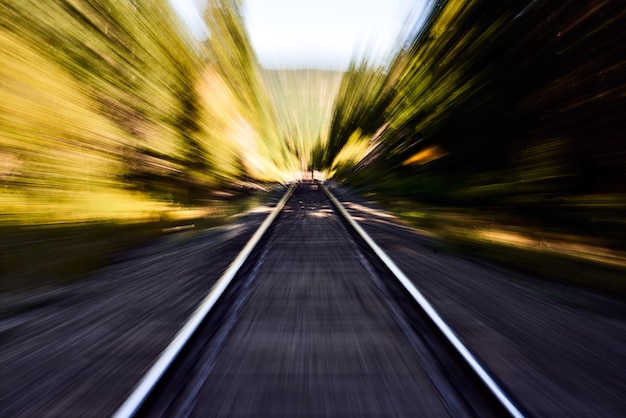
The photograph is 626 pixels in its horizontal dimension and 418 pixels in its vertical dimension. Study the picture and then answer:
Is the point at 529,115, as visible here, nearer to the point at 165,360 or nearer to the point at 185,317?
the point at 185,317

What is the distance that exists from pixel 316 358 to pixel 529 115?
545 centimetres

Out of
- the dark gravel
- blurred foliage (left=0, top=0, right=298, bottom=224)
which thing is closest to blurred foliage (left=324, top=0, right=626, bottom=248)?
the dark gravel

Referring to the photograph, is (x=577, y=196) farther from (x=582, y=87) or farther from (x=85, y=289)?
(x=85, y=289)

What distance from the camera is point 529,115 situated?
5.29 metres

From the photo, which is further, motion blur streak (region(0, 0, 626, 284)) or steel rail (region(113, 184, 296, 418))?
motion blur streak (region(0, 0, 626, 284))

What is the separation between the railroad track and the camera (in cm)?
143

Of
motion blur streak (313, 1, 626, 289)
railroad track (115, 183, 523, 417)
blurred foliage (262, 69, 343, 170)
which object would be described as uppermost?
blurred foliage (262, 69, 343, 170)

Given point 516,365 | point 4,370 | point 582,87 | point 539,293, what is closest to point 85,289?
point 4,370

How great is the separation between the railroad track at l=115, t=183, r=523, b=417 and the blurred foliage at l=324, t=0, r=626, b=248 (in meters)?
3.14

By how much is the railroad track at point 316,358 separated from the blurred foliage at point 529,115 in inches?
124

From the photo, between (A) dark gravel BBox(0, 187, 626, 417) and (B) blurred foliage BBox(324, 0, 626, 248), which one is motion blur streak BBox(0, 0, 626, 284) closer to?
(B) blurred foliage BBox(324, 0, 626, 248)

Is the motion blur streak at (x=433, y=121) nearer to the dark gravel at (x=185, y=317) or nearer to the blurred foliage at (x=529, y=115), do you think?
the blurred foliage at (x=529, y=115)

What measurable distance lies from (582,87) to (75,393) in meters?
6.06

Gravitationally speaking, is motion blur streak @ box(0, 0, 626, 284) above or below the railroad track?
above
